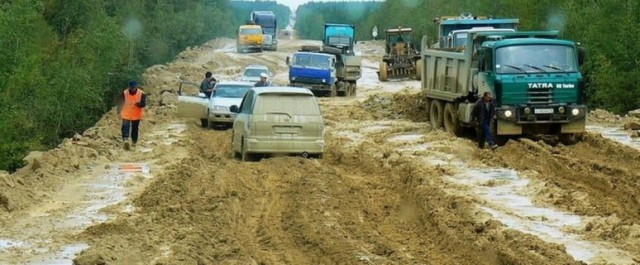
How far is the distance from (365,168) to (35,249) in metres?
10.1

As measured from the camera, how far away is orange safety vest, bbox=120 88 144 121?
991 inches

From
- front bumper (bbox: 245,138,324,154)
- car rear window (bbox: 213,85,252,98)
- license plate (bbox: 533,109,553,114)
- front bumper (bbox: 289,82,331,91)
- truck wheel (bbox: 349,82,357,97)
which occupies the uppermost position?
license plate (bbox: 533,109,553,114)

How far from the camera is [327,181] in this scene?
18984 mm

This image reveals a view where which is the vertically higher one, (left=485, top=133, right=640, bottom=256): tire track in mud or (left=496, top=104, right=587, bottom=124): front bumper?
(left=496, top=104, right=587, bottom=124): front bumper

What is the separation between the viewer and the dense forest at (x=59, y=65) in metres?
40.7

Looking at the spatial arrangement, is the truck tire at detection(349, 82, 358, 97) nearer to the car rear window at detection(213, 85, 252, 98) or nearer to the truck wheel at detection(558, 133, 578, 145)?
the car rear window at detection(213, 85, 252, 98)

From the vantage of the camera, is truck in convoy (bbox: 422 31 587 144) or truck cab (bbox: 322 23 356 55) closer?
truck in convoy (bbox: 422 31 587 144)

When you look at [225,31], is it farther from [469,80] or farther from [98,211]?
[98,211]

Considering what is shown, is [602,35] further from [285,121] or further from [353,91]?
[285,121]

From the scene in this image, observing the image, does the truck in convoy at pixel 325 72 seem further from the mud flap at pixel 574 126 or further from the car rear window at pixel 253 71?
the mud flap at pixel 574 126

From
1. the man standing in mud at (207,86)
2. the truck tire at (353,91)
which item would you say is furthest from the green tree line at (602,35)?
the man standing in mud at (207,86)

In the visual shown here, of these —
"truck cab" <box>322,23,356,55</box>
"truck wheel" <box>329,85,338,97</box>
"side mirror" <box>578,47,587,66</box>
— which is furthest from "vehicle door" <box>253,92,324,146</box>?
"truck cab" <box>322,23,356,55</box>

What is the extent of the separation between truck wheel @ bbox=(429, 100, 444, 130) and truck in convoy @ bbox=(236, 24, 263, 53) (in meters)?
58.1

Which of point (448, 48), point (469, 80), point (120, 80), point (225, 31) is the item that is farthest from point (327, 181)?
point (225, 31)
